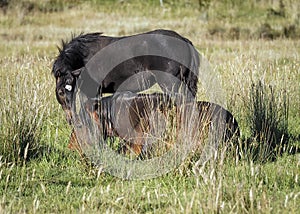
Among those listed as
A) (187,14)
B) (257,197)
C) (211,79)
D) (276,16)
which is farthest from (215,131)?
(187,14)

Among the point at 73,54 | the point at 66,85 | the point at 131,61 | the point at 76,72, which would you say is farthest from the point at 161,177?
the point at 131,61

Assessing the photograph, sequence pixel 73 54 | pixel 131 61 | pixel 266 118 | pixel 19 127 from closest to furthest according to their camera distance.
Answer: pixel 19 127
pixel 266 118
pixel 73 54
pixel 131 61

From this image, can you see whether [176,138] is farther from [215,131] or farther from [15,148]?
[15,148]

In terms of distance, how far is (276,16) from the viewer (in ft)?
86.5

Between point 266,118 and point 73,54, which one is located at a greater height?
point 73,54

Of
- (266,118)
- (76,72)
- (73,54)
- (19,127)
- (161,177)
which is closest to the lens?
(161,177)

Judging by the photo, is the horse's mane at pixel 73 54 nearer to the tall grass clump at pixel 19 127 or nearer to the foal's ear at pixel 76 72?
the foal's ear at pixel 76 72

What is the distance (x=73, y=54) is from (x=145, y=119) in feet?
7.83

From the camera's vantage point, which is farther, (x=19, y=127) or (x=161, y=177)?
(x=19, y=127)

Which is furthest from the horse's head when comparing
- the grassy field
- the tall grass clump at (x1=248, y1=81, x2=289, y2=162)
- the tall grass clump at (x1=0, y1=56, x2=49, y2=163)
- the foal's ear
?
the tall grass clump at (x1=248, y1=81, x2=289, y2=162)

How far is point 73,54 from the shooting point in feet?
26.7

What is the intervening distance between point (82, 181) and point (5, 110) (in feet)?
4.06

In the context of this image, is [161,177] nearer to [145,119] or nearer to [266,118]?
[145,119]

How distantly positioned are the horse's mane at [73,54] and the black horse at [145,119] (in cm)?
159
